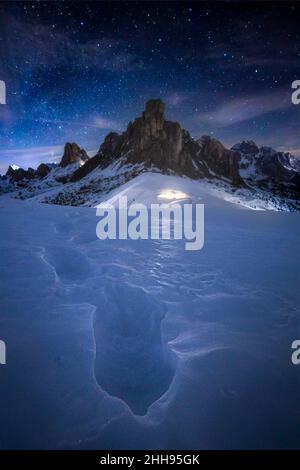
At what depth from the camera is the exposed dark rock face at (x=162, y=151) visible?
6569 centimetres

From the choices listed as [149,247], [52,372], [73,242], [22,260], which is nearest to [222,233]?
[149,247]

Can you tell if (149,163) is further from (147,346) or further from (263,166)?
(263,166)

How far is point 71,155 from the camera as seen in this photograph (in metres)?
116

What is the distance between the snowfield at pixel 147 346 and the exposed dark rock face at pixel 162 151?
53.3 meters

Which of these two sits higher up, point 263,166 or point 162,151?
point 263,166

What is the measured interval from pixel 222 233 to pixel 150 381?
16.4ft

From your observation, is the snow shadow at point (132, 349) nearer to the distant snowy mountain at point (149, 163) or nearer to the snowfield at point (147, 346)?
the snowfield at point (147, 346)

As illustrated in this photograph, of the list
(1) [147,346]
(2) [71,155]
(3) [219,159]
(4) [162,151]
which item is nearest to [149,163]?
(4) [162,151]

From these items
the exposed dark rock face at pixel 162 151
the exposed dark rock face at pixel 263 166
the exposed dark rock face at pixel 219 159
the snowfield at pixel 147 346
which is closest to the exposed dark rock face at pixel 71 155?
the exposed dark rock face at pixel 162 151

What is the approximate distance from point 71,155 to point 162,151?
67298 millimetres

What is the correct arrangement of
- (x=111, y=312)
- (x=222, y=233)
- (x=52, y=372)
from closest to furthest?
(x=52, y=372)
(x=111, y=312)
(x=222, y=233)

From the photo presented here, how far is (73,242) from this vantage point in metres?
5.80

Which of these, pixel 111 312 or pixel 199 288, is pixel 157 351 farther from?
pixel 199 288

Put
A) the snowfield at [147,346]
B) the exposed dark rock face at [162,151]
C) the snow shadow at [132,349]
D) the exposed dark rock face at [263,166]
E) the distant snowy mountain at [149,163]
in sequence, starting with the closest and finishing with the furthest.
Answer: the snowfield at [147,346] < the snow shadow at [132,349] < the distant snowy mountain at [149,163] < the exposed dark rock face at [162,151] < the exposed dark rock face at [263,166]
